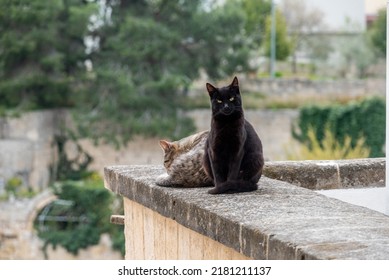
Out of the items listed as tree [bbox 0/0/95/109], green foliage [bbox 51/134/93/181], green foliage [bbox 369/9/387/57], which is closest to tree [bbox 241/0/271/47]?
green foliage [bbox 369/9/387/57]

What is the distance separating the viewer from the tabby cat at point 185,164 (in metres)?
2.94

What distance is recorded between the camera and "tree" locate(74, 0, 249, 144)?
24844 mm

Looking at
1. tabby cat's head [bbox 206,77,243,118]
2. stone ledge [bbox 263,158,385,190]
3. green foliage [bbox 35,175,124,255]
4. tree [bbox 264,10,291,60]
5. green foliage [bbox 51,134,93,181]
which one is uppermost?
tree [bbox 264,10,291,60]

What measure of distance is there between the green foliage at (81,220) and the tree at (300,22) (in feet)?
37.5

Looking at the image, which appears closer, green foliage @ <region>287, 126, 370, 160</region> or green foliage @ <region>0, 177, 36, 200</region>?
green foliage @ <region>287, 126, 370, 160</region>

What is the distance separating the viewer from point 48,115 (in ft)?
80.6

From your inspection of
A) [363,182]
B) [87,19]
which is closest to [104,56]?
[87,19]

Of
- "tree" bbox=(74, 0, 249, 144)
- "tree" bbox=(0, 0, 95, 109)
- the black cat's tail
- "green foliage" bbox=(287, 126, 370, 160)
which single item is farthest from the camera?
"tree" bbox=(74, 0, 249, 144)

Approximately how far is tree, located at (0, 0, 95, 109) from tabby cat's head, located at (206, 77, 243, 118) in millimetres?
21038

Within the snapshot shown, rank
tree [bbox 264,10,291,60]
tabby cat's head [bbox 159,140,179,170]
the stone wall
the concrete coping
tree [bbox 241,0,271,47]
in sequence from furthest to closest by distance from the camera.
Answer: tree [bbox 264,10,291,60], tree [bbox 241,0,271,47], the stone wall, tabby cat's head [bbox 159,140,179,170], the concrete coping

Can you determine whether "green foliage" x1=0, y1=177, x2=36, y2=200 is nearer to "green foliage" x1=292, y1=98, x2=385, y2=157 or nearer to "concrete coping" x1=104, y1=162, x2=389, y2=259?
"green foliage" x1=292, y1=98, x2=385, y2=157

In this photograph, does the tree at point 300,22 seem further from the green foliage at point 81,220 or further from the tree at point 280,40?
the green foliage at point 81,220
